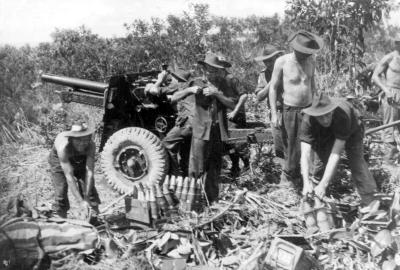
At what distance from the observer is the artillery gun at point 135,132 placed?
6.45 m

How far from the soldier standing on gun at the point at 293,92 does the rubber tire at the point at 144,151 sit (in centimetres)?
149

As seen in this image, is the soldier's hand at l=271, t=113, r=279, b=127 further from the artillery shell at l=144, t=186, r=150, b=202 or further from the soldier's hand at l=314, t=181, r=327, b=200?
the artillery shell at l=144, t=186, r=150, b=202

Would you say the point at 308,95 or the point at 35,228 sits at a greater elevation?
the point at 308,95

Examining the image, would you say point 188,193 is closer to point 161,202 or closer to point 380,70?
point 161,202

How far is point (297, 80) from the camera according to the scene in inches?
233

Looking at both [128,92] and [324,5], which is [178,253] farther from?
[324,5]

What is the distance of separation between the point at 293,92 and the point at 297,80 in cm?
14

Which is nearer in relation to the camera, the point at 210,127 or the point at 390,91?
the point at 210,127

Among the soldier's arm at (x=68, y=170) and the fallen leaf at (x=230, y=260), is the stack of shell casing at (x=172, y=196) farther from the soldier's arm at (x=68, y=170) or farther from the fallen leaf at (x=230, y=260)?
the fallen leaf at (x=230, y=260)

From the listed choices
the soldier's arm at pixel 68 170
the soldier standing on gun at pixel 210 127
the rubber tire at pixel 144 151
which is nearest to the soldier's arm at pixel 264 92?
the soldier standing on gun at pixel 210 127

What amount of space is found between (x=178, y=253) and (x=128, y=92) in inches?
123

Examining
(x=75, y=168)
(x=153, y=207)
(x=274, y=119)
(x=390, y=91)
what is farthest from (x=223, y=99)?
(x=390, y=91)

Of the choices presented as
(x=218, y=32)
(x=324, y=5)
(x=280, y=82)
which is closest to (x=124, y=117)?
(x=280, y=82)

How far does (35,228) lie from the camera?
4.23 meters
